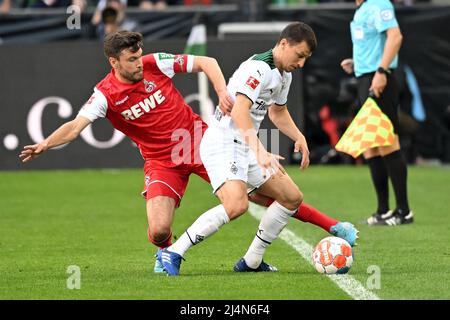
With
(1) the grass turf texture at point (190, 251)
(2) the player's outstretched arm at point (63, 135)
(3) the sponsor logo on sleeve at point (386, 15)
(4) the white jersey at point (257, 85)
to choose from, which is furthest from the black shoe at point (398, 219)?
(2) the player's outstretched arm at point (63, 135)

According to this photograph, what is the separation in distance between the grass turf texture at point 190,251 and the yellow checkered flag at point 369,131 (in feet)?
2.46

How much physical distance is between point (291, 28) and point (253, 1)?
10947mm

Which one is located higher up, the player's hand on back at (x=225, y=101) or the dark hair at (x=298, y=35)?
the dark hair at (x=298, y=35)

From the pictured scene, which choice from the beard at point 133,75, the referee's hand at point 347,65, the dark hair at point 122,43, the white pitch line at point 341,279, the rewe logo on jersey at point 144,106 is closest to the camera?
the white pitch line at point 341,279

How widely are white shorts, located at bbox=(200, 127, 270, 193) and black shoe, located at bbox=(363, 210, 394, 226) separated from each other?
3186 mm

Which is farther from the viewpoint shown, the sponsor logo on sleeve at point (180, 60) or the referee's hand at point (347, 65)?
the referee's hand at point (347, 65)

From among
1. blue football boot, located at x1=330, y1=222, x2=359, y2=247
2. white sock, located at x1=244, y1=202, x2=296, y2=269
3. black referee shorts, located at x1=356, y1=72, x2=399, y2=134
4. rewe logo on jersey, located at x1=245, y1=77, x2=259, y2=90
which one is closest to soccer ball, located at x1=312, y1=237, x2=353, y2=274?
white sock, located at x1=244, y1=202, x2=296, y2=269

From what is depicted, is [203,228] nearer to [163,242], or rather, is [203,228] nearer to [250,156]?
[250,156]

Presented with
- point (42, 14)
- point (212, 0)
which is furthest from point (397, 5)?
point (42, 14)

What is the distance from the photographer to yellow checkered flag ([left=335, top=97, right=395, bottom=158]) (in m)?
10.6

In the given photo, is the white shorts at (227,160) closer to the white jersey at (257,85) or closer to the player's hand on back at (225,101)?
the white jersey at (257,85)

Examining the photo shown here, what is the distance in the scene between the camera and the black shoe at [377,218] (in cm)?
1055

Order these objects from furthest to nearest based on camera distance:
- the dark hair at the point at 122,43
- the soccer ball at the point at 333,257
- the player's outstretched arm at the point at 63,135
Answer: the dark hair at the point at 122,43
the soccer ball at the point at 333,257
the player's outstretched arm at the point at 63,135

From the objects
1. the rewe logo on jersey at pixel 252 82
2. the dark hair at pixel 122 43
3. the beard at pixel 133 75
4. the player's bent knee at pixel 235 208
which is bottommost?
the player's bent knee at pixel 235 208
